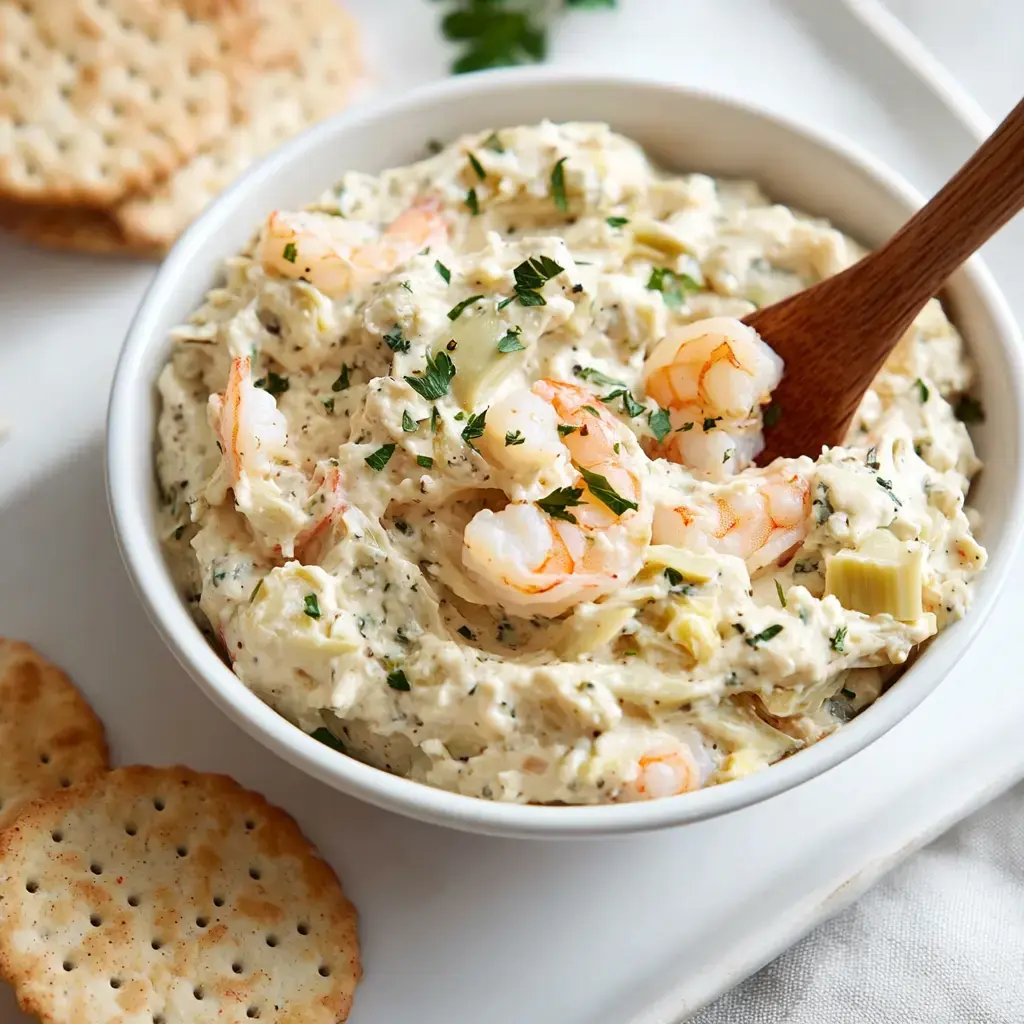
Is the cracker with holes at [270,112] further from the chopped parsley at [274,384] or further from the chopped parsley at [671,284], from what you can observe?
the chopped parsley at [671,284]

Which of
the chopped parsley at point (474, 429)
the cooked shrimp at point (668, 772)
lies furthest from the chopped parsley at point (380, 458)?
the cooked shrimp at point (668, 772)

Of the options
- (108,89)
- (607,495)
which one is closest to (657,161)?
(607,495)

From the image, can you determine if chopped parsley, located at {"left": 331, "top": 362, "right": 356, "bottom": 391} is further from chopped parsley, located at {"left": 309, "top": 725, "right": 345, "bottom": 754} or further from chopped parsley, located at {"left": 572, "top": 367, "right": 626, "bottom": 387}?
chopped parsley, located at {"left": 309, "top": 725, "right": 345, "bottom": 754}

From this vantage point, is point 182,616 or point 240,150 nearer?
point 182,616

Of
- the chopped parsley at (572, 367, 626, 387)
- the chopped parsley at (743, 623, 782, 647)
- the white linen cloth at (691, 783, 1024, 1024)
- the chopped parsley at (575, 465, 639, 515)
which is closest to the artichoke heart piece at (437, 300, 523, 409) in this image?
the chopped parsley at (572, 367, 626, 387)

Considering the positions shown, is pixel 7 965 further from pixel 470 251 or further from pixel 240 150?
pixel 240 150

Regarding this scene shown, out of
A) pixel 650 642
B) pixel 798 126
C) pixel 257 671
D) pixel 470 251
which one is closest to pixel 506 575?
pixel 650 642
